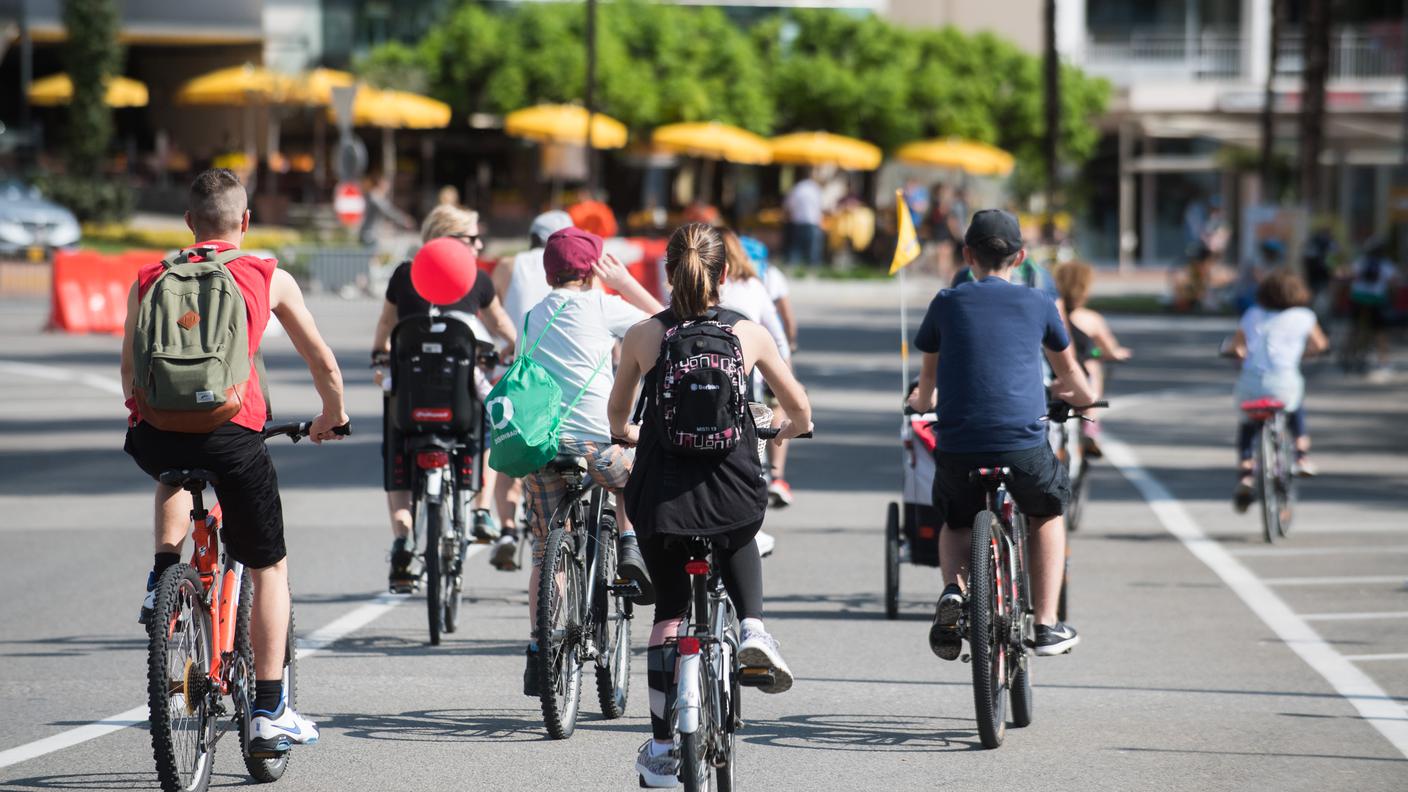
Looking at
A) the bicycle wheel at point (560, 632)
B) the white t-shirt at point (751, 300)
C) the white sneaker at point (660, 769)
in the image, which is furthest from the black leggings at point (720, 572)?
the white t-shirt at point (751, 300)

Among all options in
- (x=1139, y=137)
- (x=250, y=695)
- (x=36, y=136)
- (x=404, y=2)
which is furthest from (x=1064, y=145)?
(x=250, y=695)

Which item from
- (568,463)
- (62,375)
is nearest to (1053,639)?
(568,463)

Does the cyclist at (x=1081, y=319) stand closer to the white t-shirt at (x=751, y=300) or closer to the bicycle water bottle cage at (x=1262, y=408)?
the bicycle water bottle cage at (x=1262, y=408)

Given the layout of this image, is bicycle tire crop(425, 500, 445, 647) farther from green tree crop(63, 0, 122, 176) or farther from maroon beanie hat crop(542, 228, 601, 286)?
green tree crop(63, 0, 122, 176)

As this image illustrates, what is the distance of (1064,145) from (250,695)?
45274 mm

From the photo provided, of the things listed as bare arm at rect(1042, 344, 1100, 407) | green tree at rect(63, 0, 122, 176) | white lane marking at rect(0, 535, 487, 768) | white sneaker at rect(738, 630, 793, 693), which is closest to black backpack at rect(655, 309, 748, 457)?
white sneaker at rect(738, 630, 793, 693)

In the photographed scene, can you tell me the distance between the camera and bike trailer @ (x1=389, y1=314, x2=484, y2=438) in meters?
9.19

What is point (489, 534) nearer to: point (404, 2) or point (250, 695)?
point (250, 695)

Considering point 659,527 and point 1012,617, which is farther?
point 1012,617

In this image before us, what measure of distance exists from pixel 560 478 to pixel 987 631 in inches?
65.7

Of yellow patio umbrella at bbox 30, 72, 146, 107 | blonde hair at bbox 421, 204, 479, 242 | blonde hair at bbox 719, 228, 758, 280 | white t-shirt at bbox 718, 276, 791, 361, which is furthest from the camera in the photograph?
yellow patio umbrella at bbox 30, 72, 146, 107

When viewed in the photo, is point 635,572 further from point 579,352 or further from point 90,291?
point 90,291

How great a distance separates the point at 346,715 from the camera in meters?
7.71

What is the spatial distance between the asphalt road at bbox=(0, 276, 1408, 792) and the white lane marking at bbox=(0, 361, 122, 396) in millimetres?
4098
